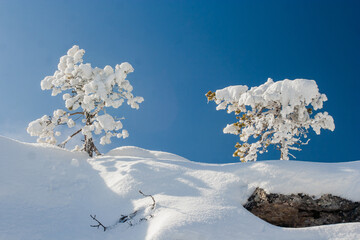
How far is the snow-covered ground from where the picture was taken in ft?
13.0

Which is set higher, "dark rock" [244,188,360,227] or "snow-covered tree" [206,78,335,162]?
"snow-covered tree" [206,78,335,162]

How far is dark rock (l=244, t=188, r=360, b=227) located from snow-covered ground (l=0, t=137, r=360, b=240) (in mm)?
135

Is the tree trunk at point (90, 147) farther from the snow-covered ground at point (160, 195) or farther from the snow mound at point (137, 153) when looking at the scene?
the snow-covered ground at point (160, 195)

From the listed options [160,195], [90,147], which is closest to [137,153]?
[90,147]

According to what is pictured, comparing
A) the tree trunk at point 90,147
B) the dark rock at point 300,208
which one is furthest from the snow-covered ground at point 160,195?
the tree trunk at point 90,147

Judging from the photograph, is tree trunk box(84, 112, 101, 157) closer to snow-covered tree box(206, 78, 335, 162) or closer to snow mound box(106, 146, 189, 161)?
snow mound box(106, 146, 189, 161)

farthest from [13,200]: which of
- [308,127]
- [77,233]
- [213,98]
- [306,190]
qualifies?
[308,127]

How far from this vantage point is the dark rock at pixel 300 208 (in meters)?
4.77

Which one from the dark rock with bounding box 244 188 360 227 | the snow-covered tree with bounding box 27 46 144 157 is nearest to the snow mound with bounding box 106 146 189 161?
the snow-covered tree with bounding box 27 46 144 157

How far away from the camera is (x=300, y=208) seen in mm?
4930

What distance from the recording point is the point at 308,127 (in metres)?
9.63

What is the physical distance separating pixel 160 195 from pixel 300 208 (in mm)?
2844

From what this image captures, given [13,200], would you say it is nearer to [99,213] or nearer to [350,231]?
[99,213]

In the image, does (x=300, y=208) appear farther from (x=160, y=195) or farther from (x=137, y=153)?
(x=137, y=153)
